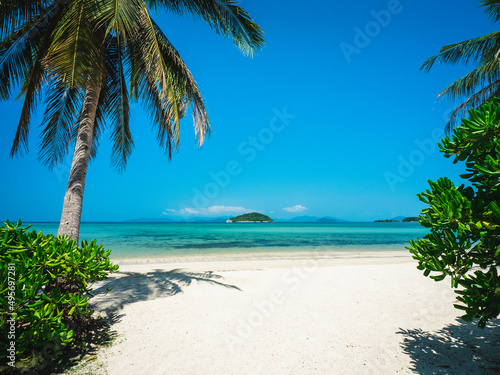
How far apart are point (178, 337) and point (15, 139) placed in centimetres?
591

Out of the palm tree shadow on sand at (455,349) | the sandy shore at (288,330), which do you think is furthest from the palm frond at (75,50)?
the palm tree shadow on sand at (455,349)

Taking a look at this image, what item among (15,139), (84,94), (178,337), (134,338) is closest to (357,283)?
(178,337)

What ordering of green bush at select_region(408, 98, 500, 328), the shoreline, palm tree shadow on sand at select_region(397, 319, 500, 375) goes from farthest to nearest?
the shoreline → palm tree shadow on sand at select_region(397, 319, 500, 375) → green bush at select_region(408, 98, 500, 328)

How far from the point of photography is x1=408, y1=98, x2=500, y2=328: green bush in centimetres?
183

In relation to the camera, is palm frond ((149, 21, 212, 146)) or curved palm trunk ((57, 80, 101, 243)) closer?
curved palm trunk ((57, 80, 101, 243))

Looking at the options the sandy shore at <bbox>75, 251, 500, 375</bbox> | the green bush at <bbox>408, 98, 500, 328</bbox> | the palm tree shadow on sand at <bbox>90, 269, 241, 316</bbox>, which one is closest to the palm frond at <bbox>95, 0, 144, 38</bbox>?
the palm tree shadow on sand at <bbox>90, 269, 241, 316</bbox>

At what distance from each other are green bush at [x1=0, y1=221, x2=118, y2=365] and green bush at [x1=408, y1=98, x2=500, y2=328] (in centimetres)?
344

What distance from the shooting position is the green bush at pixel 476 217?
6.02 feet

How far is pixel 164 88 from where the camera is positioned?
→ 4.84m

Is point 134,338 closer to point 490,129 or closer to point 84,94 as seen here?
point 490,129

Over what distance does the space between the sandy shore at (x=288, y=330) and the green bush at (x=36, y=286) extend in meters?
0.62

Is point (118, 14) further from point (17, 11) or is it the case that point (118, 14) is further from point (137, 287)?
point (137, 287)

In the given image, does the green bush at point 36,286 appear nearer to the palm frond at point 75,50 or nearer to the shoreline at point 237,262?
the palm frond at point 75,50

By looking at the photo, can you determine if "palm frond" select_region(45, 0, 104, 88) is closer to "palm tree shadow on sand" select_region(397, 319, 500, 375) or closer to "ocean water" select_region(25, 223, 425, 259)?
"palm tree shadow on sand" select_region(397, 319, 500, 375)
